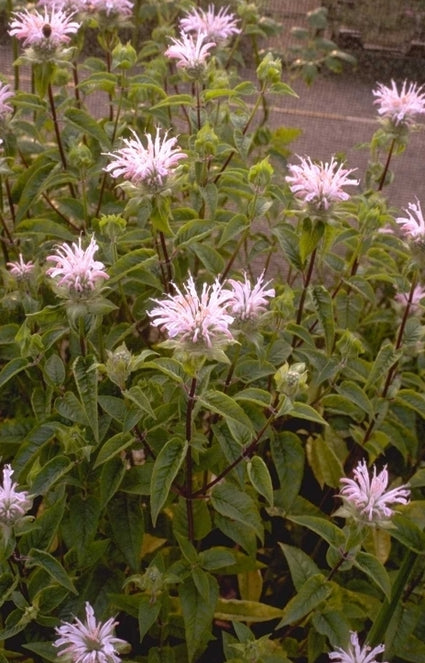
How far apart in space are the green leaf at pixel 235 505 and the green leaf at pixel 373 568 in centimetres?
10

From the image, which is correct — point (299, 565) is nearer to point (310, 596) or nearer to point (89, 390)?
point (310, 596)

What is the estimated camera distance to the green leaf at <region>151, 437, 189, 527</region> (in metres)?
0.66

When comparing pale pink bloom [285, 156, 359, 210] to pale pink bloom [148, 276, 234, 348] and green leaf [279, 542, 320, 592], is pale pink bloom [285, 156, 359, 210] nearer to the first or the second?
pale pink bloom [148, 276, 234, 348]

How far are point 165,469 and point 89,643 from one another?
6.2 inches

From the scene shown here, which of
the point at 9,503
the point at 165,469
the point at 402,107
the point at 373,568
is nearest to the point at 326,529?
the point at 373,568

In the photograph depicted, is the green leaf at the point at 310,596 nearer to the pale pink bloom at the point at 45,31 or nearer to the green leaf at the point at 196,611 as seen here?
the green leaf at the point at 196,611

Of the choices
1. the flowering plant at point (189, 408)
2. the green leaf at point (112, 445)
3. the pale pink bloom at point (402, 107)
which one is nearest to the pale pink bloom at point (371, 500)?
the flowering plant at point (189, 408)

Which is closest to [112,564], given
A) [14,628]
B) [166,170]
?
[14,628]

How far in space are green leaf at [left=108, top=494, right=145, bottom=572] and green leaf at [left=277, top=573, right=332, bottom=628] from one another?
0.15 meters

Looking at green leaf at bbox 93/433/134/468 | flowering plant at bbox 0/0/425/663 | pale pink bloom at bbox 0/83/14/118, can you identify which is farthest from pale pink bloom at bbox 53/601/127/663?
pale pink bloom at bbox 0/83/14/118

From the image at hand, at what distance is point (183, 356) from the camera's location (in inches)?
25.3

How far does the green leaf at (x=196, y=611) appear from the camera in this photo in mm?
738

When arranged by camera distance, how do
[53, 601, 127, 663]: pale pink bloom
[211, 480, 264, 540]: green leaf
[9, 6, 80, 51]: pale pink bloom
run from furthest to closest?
[9, 6, 80, 51]: pale pink bloom
[211, 480, 264, 540]: green leaf
[53, 601, 127, 663]: pale pink bloom

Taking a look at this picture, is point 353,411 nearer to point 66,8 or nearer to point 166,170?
point 166,170
